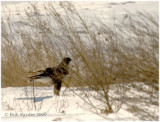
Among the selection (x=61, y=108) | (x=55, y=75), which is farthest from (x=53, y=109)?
(x=55, y=75)

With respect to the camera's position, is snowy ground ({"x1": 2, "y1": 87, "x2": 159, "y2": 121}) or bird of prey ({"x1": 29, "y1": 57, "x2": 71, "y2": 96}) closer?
snowy ground ({"x1": 2, "y1": 87, "x2": 159, "y2": 121})

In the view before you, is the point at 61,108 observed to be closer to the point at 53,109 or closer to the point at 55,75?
the point at 53,109

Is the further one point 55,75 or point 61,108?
point 55,75

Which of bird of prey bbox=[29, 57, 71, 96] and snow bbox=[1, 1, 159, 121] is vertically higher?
bird of prey bbox=[29, 57, 71, 96]

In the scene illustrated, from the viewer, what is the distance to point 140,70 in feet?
10.3

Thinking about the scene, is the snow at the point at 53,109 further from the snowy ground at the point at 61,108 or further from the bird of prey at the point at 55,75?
the bird of prey at the point at 55,75

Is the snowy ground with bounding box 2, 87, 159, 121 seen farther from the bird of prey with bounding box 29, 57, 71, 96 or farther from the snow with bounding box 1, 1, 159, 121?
the bird of prey with bounding box 29, 57, 71, 96

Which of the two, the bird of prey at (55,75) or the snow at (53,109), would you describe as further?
the bird of prey at (55,75)

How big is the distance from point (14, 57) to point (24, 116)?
98.6 inches

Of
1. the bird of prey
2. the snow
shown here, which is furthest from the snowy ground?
the bird of prey

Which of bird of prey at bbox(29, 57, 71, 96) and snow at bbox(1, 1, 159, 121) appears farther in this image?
bird of prey at bbox(29, 57, 71, 96)

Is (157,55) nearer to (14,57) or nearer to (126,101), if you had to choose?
(126,101)

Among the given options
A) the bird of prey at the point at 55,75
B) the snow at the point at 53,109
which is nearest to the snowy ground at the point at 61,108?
the snow at the point at 53,109

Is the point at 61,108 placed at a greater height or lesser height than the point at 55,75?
lesser
